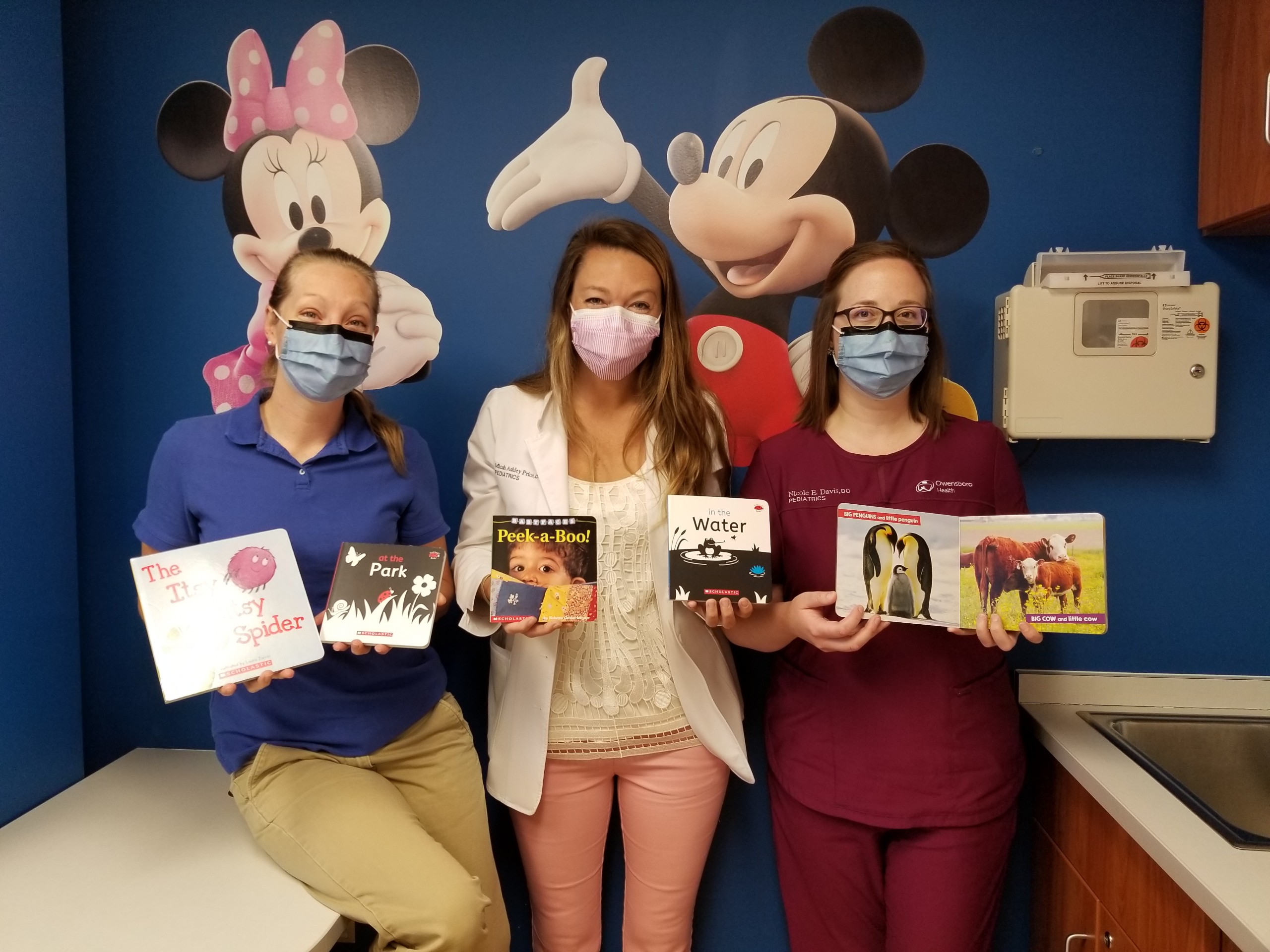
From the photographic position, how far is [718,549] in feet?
4.67

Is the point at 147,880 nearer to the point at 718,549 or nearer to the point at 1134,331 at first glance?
the point at 718,549

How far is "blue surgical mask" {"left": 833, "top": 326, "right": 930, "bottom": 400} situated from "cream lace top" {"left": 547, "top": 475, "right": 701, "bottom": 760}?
0.47m

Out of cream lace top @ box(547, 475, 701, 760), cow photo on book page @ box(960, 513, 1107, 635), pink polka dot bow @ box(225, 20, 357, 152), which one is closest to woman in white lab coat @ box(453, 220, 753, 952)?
cream lace top @ box(547, 475, 701, 760)

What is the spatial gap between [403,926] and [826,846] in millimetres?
802

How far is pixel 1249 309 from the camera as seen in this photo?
1825 mm

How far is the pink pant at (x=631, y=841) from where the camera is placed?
1623 millimetres

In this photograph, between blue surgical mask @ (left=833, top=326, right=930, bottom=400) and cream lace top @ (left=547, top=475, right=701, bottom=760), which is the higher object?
blue surgical mask @ (left=833, top=326, right=930, bottom=400)

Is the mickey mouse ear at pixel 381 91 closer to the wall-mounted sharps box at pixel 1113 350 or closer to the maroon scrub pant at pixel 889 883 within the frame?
the wall-mounted sharps box at pixel 1113 350

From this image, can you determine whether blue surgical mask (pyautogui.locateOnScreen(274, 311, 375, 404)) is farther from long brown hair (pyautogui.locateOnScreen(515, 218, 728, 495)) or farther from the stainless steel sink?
the stainless steel sink

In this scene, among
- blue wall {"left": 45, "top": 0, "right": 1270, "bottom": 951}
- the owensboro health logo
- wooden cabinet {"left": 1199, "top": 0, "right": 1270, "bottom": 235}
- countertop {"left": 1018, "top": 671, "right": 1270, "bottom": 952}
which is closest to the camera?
countertop {"left": 1018, "top": 671, "right": 1270, "bottom": 952}

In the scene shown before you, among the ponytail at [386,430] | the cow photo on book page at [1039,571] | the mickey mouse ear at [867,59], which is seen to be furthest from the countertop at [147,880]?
the mickey mouse ear at [867,59]

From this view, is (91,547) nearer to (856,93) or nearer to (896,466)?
(896,466)

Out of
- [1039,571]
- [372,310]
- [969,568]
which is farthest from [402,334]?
[1039,571]

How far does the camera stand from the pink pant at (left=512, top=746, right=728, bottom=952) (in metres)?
1.62
